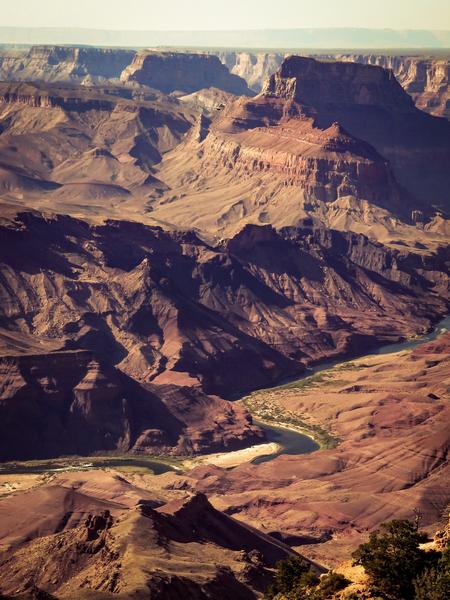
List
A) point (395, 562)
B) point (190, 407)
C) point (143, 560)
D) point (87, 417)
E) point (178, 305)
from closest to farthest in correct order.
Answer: point (395, 562)
point (143, 560)
point (87, 417)
point (190, 407)
point (178, 305)

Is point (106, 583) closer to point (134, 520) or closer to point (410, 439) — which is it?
point (134, 520)

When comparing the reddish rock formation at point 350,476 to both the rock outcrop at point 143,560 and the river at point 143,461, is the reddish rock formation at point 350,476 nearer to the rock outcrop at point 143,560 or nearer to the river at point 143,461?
the river at point 143,461

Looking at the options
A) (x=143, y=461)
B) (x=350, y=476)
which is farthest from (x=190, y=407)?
(x=350, y=476)

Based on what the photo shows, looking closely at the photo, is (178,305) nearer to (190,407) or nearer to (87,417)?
(190,407)

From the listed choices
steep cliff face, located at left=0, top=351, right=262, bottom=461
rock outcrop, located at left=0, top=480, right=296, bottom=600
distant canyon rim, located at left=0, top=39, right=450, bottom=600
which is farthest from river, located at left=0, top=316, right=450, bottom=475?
rock outcrop, located at left=0, top=480, right=296, bottom=600

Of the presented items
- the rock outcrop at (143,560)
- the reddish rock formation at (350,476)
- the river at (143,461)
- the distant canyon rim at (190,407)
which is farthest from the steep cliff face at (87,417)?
the rock outcrop at (143,560)

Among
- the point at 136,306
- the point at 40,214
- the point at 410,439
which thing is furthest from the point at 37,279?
the point at 410,439
